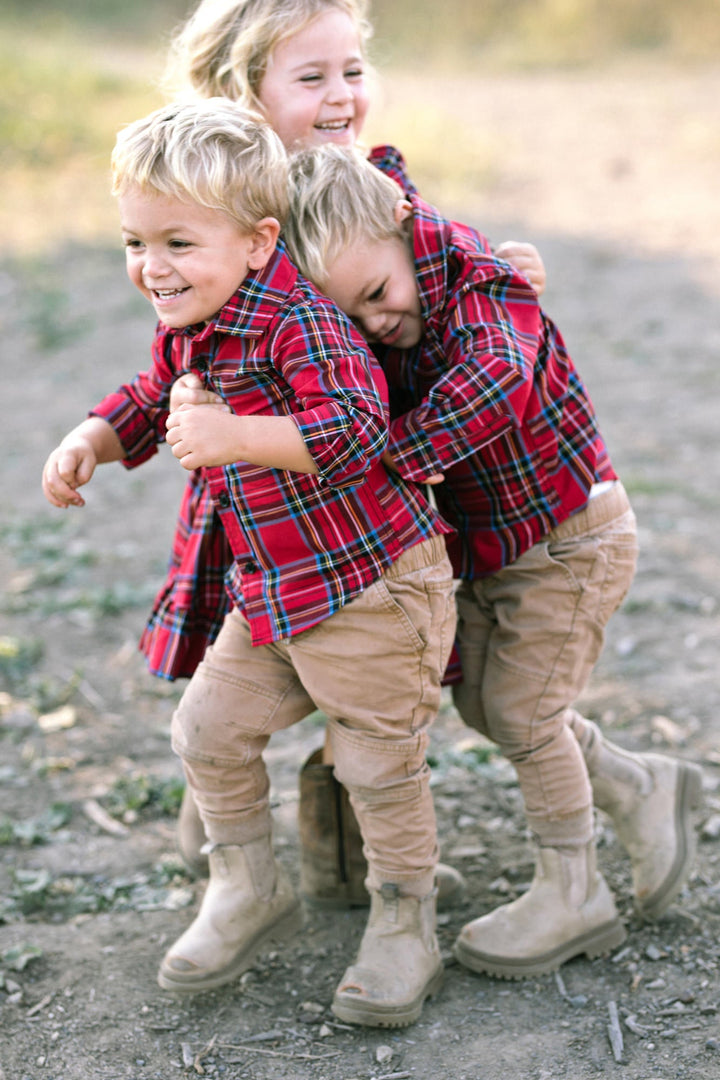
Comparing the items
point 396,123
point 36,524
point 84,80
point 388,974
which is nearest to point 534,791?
point 388,974

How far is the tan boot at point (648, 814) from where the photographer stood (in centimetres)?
260

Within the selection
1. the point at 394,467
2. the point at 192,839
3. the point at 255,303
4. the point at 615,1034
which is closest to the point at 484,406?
the point at 394,467

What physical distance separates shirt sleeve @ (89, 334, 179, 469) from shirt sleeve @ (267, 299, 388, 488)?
1.39 feet

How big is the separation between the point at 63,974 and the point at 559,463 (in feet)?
4.80

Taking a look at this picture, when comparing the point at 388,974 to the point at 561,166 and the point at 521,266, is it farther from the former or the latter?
the point at 561,166

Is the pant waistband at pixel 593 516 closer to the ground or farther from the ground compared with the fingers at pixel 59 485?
closer to the ground

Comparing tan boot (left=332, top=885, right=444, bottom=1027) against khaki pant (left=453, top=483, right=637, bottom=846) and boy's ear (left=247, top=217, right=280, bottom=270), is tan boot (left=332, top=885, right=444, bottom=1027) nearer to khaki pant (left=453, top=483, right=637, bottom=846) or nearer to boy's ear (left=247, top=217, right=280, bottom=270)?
khaki pant (left=453, top=483, right=637, bottom=846)

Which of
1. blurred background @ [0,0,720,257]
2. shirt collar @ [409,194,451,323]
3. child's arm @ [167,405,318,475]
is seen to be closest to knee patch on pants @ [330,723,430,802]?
child's arm @ [167,405,318,475]

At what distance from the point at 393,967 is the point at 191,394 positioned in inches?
45.8

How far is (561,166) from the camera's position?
966 centimetres

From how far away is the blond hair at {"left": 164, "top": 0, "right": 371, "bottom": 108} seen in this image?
232 centimetres

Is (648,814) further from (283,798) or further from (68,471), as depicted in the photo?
(68,471)

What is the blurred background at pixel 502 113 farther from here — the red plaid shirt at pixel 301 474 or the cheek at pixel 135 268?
the red plaid shirt at pixel 301 474

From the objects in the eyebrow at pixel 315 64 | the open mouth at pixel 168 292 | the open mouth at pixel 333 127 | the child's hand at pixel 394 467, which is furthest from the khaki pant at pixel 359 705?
the eyebrow at pixel 315 64
